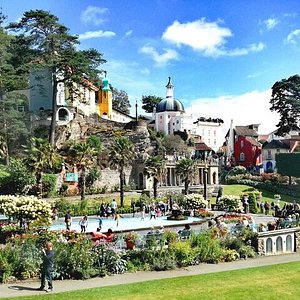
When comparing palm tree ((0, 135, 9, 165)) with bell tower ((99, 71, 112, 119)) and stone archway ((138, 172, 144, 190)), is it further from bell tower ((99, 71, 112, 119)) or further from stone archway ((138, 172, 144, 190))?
bell tower ((99, 71, 112, 119))

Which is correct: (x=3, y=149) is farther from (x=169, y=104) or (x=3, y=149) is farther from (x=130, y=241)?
(x=169, y=104)

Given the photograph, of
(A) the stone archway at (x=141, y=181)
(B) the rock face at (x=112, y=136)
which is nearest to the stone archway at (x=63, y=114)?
(B) the rock face at (x=112, y=136)

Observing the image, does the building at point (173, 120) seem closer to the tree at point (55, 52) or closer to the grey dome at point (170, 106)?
the grey dome at point (170, 106)

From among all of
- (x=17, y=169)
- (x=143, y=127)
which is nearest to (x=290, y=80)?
(x=143, y=127)

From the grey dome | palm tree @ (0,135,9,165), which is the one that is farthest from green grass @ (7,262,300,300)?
the grey dome

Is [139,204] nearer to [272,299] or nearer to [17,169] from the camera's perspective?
[17,169]

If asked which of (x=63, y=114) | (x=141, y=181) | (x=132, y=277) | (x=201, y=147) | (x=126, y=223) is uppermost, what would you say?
(x=63, y=114)

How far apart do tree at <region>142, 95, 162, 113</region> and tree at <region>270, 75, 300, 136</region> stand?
112ft

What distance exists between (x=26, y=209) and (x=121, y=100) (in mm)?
83981

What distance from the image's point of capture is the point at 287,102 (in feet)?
269

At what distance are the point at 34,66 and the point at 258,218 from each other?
32.1 meters

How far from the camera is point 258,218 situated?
38125 mm

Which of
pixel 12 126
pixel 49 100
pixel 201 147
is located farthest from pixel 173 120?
pixel 12 126

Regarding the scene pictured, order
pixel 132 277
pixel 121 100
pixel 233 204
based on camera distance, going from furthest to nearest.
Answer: pixel 121 100 → pixel 233 204 → pixel 132 277
